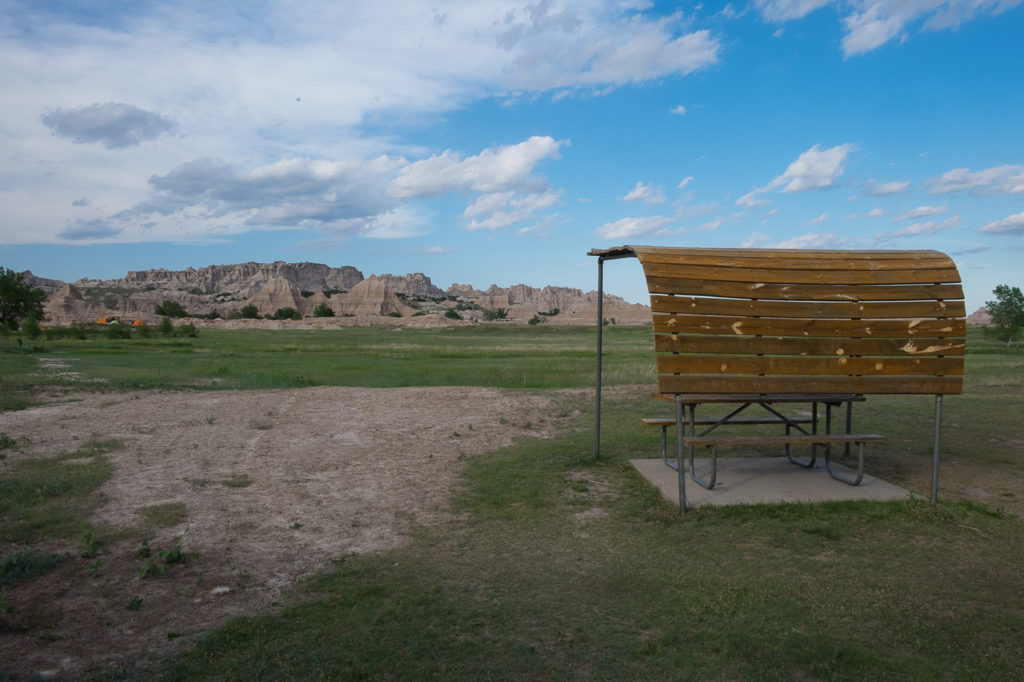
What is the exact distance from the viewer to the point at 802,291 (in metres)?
7.63

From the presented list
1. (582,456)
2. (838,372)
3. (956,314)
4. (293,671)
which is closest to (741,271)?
(838,372)

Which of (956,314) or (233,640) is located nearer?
(233,640)

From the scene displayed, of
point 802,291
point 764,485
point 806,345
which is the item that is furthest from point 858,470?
point 802,291

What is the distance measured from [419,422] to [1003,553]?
10129mm

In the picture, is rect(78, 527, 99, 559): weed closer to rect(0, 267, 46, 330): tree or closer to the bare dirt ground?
the bare dirt ground

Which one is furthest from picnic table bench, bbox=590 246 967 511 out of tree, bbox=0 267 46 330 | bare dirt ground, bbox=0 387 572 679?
tree, bbox=0 267 46 330

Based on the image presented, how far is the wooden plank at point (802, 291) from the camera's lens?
7359 millimetres

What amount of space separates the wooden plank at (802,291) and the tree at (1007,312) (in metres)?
54.0

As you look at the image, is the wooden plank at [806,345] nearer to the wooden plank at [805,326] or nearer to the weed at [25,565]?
the wooden plank at [805,326]

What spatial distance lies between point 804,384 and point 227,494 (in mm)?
7366

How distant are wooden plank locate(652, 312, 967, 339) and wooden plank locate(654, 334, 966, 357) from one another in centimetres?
7

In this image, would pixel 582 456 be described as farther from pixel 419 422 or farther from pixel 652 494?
pixel 419 422

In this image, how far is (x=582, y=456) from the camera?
10789mm

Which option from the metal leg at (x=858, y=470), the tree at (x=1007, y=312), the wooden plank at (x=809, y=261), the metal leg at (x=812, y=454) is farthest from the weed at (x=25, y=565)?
the tree at (x=1007, y=312)
